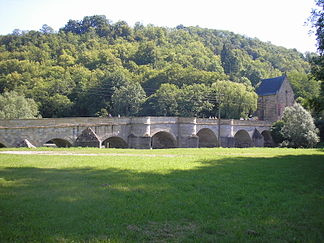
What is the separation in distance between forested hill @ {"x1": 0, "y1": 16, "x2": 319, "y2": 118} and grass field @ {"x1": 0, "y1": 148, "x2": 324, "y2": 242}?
150 feet

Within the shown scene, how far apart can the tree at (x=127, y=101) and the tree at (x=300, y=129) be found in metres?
27.2

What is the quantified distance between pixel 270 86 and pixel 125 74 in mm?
31440

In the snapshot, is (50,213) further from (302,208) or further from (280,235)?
(302,208)

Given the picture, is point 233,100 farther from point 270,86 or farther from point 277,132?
point 270,86

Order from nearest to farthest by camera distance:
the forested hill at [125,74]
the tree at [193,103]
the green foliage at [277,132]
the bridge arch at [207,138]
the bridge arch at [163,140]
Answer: the bridge arch at [163,140] < the bridge arch at [207,138] < the green foliage at [277,132] < the tree at [193,103] < the forested hill at [125,74]

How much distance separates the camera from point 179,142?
119 feet

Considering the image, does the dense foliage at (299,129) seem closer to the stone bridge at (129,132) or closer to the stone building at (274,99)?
the stone bridge at (129,132)

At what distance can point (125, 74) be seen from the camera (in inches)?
2950

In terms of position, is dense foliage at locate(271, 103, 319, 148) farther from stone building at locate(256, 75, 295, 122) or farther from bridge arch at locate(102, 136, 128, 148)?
stone building at locate(256, 75, 295, 122)

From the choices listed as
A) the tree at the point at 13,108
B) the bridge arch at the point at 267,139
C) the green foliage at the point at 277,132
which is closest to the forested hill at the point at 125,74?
the bridge arch at the point at 267,139

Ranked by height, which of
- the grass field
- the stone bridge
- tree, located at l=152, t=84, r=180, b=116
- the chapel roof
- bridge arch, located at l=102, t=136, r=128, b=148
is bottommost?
the grass field

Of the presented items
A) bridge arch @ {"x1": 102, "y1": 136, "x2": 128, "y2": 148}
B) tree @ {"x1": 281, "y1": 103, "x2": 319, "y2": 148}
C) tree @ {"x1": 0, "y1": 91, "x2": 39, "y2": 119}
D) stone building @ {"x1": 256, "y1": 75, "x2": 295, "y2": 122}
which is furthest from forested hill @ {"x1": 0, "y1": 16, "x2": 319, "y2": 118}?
bridge arch @ {"x1": 102, "y1": 136, "x2": 128, "y2": 148}

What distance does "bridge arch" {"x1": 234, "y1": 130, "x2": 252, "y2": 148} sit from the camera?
46872 mm

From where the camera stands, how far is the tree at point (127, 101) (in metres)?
58.1
